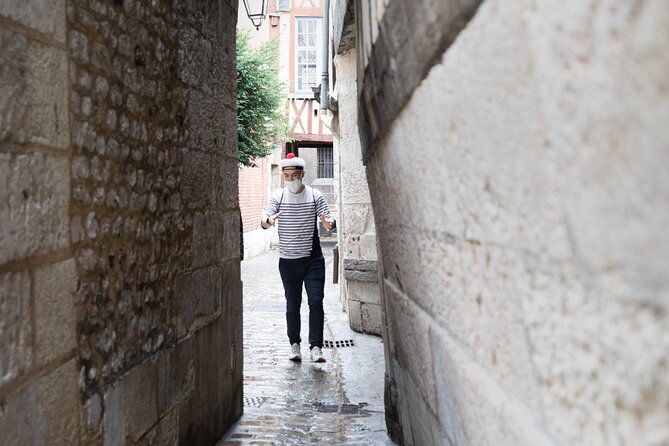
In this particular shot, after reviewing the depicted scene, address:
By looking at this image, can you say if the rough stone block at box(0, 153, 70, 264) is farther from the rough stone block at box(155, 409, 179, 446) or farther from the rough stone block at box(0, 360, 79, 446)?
the rough stone block at box(155, 409, 179, 446)

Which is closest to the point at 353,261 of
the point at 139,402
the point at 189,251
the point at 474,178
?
the point at 189,251

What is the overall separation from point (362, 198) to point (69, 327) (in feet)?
15.8

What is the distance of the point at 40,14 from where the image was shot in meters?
2.02

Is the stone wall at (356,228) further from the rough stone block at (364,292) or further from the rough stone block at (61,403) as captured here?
the rough stone block at (61,403)

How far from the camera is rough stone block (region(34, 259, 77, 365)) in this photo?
2.02 meters

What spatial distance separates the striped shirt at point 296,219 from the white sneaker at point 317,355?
0.78 metres

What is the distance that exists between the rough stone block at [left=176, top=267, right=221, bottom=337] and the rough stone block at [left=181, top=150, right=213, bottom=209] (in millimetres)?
364

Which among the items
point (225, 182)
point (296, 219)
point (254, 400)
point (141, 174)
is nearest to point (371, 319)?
point (296, 219)

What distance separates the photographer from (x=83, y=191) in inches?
90.8

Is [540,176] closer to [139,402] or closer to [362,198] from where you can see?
[139,402]

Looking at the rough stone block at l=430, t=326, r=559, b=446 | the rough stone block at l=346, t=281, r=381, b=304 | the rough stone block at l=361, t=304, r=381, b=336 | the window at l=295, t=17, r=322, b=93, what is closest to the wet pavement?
the rough stone block at l=361, t=304, r=381, b=336

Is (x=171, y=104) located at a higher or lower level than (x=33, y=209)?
higher

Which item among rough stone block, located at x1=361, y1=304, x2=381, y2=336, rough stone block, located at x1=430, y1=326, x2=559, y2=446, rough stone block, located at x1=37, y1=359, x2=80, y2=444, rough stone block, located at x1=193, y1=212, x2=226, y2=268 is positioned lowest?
rough stone block, located at x1=361, y1=304, x2=381, y2=336

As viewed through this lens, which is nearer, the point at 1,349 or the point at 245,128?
the point at 1,349
